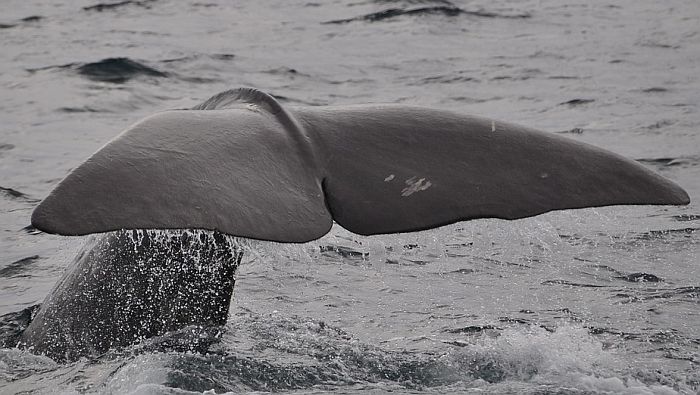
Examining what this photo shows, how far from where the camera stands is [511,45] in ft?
51.0

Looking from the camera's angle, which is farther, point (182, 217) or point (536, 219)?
point (536, 219)

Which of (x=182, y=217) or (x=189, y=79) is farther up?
(x=182, y=217)

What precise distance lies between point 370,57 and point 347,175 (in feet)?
35.7

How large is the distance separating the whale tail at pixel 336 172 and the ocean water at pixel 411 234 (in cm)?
16

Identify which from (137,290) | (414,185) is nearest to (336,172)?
(414,185)

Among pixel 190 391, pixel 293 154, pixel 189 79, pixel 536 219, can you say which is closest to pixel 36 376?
pixel 190 391

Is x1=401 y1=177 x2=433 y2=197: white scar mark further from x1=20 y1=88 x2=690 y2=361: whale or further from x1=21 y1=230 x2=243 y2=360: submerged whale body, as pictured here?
x1=21 y1=230 x2=243 y2=360: submerged whale body

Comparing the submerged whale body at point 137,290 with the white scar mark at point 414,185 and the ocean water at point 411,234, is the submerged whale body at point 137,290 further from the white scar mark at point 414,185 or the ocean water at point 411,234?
the white scar mark at point 414,185

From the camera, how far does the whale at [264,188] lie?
3.54m

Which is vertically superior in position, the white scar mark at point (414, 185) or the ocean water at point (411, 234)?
the white scar mark at point (414, 185)

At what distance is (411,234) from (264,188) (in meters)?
0.58

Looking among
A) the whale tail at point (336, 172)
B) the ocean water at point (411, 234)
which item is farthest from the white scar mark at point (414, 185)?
the ocean water at point (411, 234)

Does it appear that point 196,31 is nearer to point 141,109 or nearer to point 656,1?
point 141,109

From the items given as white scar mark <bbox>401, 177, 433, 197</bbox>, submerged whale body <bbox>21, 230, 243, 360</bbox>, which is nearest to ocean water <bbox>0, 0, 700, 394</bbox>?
submerged whale body <bbox>21, 230, 243, 360</bbox>
